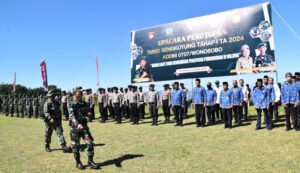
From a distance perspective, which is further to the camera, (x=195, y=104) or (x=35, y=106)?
(x=35, y=106)

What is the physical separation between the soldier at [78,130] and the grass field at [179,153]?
255 millimetres

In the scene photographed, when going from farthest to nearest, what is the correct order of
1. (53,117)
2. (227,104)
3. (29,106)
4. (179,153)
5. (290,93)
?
(29,106) → (227,104) → (290,93) → (53,117) → (179,153)

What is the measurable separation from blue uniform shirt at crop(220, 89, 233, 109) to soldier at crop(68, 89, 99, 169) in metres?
6.44

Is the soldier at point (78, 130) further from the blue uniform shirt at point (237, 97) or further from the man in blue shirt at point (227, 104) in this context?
the blue uniform shirt at point (237, 97)

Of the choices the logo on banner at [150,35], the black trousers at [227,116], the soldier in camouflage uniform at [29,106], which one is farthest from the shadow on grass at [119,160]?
the soldier in camouflage uniform at [29,106]

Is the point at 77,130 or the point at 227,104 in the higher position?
the point at 227,104

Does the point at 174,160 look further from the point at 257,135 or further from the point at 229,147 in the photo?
the point at 257,135

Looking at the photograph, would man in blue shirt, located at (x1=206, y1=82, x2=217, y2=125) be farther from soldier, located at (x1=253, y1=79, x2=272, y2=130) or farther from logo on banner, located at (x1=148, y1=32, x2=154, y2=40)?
logo on banner, located at (x1=148, y1=32, x2=154, y2=40)

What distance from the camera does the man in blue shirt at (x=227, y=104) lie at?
9.93m

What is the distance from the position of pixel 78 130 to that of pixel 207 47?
1204 cm

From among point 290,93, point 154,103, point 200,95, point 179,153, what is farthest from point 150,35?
point 179,153

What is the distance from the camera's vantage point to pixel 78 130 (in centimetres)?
552

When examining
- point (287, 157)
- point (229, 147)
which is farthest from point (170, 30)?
point (287, 157)

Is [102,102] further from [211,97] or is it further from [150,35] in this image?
[211,97]
